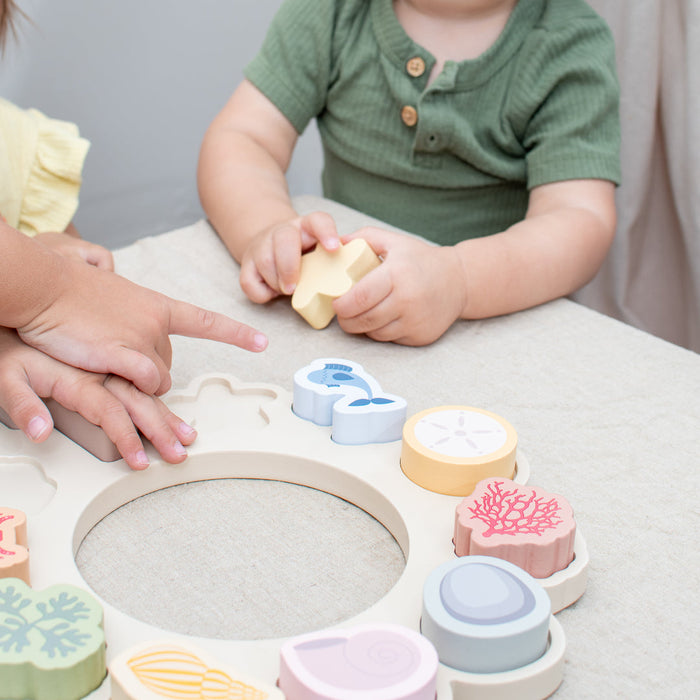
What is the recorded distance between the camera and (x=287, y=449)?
1.45 feet

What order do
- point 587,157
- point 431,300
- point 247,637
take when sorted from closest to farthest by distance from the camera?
point 247,637 < point 431,300 < point 587,157

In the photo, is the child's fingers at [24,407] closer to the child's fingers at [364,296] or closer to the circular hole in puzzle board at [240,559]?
the circular hole in puzzle board at [240,559]

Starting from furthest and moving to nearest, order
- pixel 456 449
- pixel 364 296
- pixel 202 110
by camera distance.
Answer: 1. pixel 202 110
2. pixel 364 296
3. pixel 456 449

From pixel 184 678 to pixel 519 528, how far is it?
15cm

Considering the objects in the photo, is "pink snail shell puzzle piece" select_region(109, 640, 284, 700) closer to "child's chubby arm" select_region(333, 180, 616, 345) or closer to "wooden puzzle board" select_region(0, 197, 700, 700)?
"wooden puzzle board" select_region(0, 197, 700, 700)

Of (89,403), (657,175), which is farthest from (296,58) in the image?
(89,403)

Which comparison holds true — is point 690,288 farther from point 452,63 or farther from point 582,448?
point 582,448

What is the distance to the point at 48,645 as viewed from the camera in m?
0.29

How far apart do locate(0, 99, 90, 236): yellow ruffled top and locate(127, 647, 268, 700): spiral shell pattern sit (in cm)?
56

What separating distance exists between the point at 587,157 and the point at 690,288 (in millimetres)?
231

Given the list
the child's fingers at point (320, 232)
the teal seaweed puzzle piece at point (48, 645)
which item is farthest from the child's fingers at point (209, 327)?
the teal seaweed puzzle piece at point (48, 645)

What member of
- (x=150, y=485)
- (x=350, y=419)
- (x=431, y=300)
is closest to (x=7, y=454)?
(x=150, y=485)

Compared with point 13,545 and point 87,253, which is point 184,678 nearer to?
point 13,545

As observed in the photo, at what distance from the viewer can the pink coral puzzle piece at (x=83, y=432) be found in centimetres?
43
